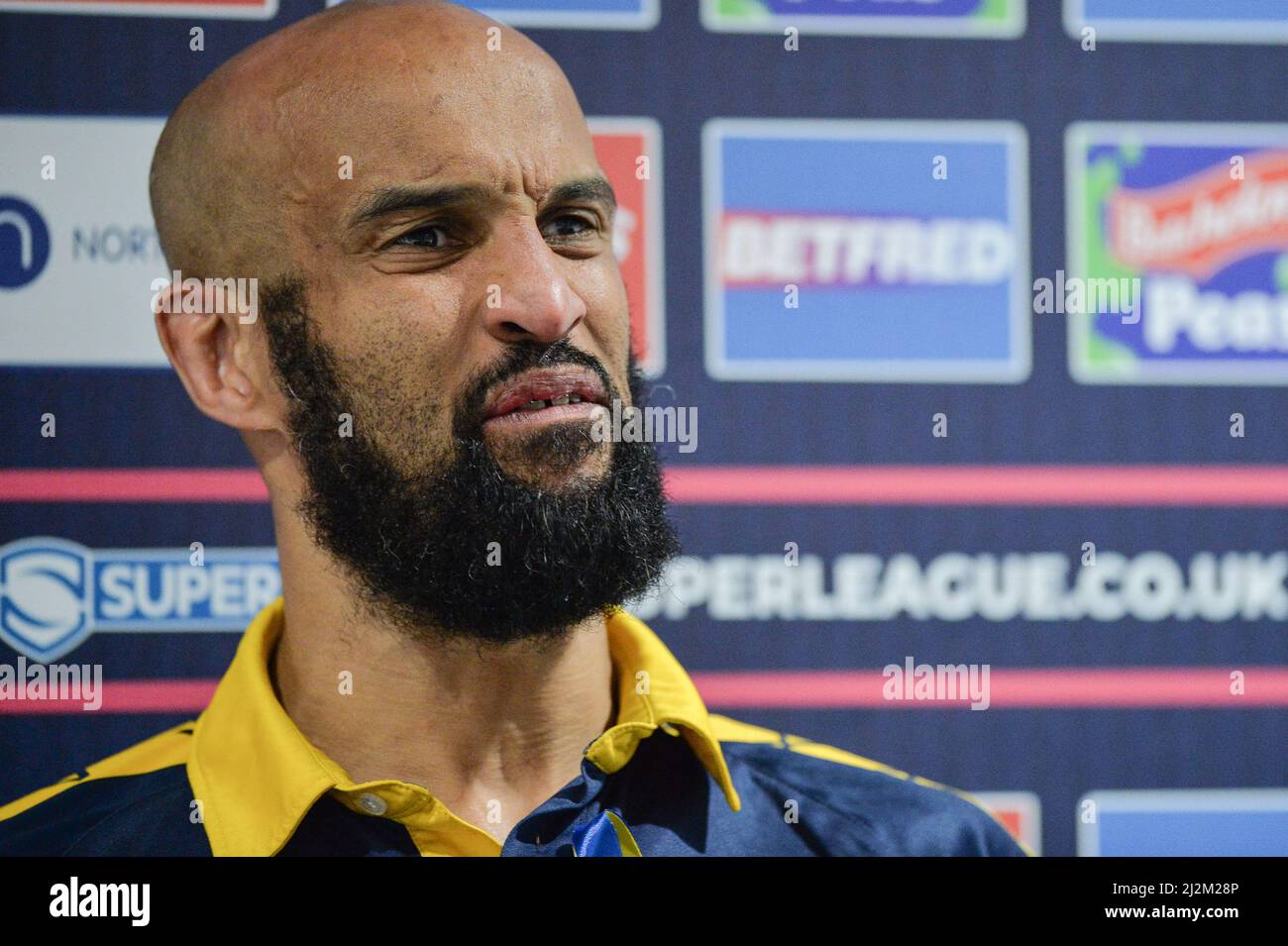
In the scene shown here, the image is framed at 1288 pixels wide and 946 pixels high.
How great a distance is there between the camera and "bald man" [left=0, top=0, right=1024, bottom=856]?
50.3 inches

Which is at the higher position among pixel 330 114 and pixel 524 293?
pixel 330 114

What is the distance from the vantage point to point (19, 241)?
151 cm

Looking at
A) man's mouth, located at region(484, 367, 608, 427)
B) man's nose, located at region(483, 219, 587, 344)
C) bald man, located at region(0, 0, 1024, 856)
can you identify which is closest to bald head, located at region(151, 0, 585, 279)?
bald man, located at region(0, 0, 1024, 856)

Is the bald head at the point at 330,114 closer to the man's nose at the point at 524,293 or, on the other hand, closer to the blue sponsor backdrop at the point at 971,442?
the man's nose at the point at 524,293

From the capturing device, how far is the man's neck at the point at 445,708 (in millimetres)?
1307

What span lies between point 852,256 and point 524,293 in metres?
0.48

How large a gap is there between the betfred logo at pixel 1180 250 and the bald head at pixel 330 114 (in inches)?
25.6

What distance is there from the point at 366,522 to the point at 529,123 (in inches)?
16.5

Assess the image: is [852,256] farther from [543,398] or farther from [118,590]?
[118,590]

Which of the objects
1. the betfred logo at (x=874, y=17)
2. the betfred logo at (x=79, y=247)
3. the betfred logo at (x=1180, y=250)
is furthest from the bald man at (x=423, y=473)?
the betfred logo at (x=1180, y=250)

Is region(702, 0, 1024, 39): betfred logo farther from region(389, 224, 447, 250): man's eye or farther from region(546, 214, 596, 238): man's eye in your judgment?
region(389, 224, 447, 250): man's eye

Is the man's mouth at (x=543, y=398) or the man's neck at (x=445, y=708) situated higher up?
the man's mouth at (x=543, y=398)

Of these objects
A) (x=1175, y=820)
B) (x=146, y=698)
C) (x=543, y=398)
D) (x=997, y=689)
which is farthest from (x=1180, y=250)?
(x=146, y=698)
